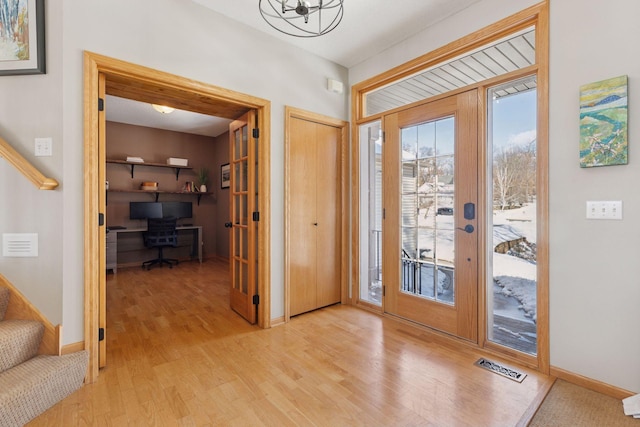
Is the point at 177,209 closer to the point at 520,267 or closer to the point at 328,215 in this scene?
the point at 328,215

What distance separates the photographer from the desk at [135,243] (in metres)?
4.97

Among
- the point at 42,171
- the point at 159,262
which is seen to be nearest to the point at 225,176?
the point at 159,262

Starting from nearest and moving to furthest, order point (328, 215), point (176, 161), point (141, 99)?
point (141, 99) → point (328, 215) → point (176, 161)

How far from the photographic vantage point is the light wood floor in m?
1.60

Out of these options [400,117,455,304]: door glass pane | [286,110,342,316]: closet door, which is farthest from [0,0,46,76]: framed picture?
[400,117,455,304]: door glass pane

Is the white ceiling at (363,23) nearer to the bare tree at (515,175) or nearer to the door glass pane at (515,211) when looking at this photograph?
the door glass pane at (515,211)

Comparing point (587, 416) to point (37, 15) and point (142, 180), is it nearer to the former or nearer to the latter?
point (37, 15)

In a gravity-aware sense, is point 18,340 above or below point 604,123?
below

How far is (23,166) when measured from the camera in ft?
5.75

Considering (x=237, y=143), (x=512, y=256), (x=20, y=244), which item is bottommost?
(x=512, y=256)

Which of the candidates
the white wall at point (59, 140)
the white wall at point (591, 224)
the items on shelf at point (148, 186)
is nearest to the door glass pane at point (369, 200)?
the white wall at point (591, 224)

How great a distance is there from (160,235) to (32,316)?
3702 mm

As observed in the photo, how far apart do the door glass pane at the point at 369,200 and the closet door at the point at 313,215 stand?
0.88 ft

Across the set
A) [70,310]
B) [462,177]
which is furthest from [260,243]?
[462,177]
